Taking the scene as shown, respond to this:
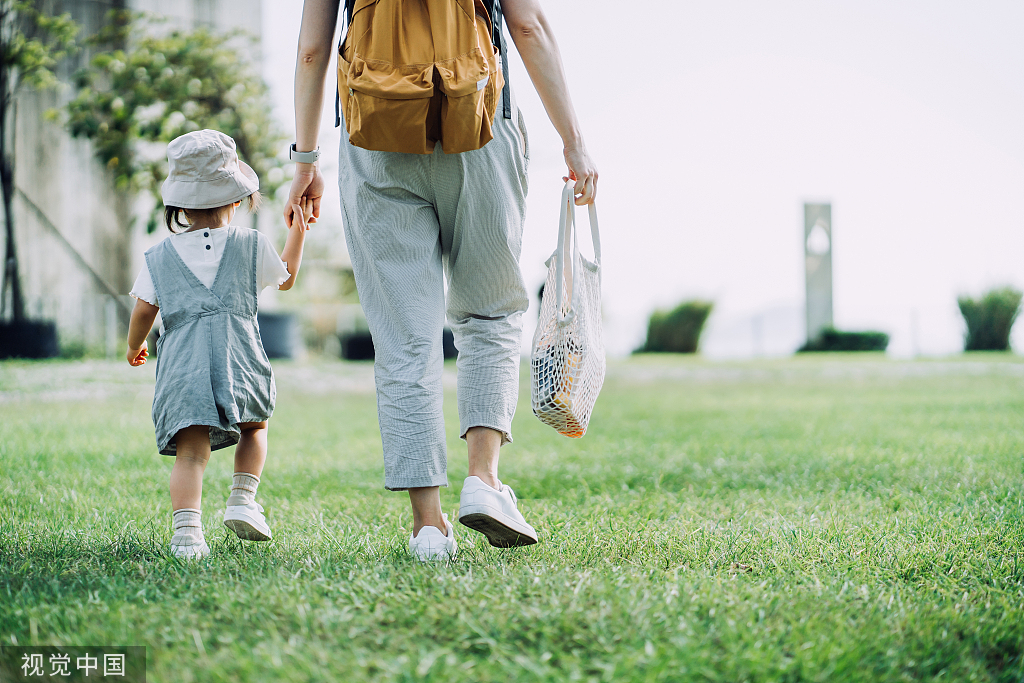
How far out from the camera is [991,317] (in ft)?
57.7

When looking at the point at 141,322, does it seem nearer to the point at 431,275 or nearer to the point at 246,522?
the point at 246,522

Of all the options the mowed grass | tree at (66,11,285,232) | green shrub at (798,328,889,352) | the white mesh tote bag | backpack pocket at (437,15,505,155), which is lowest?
green shrub at (798,328,889,352)

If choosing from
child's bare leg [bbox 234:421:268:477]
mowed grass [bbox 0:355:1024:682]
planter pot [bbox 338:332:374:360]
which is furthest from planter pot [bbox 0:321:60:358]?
child's bare leg [bbox 234:421:268:477]

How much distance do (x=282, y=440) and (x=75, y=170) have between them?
11.5 metres

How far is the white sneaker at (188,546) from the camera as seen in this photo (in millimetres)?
2018

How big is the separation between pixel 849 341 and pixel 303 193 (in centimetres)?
1956

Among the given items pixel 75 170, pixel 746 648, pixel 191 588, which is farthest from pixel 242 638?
pixel 75 170

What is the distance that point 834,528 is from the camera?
Answer: 2316 mm

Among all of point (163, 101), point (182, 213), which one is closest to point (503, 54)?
point (182, 213)

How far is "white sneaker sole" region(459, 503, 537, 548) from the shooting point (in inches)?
73.0

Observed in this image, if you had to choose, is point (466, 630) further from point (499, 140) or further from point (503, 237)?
point (499, 140)

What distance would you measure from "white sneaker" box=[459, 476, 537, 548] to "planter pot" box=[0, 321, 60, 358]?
1100 cm

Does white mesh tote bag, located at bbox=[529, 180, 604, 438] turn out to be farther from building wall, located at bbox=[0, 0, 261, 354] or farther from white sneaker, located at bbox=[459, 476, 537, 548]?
building wall, located at bbox=[0, 0, 261, 354]

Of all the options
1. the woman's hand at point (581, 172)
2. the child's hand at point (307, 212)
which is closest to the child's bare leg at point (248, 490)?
the child's hand at point (307, 212)
